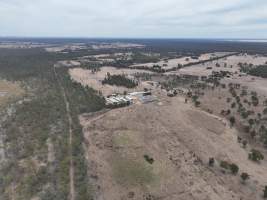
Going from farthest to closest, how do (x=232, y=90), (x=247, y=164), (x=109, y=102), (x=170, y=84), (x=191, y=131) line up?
1. (x=170, y=84)
2. (x=232, y=90)
3. (x=109, y=102)
4. (x=191, y=131)
5. (x=247, y=164)

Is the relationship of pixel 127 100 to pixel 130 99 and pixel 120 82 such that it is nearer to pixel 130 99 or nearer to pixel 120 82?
pixel 130 99

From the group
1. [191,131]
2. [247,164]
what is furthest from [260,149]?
[191,131]

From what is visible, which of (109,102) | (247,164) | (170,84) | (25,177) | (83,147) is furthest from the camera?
(170,84)

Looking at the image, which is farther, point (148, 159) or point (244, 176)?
point (148, 159)

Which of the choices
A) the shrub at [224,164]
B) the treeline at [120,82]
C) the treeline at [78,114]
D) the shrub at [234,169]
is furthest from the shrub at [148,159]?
the treeline at [120,82]

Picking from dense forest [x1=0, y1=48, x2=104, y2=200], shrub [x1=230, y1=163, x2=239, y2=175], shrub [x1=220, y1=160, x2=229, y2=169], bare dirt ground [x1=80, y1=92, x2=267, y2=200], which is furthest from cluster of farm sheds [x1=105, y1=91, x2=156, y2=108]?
shrub [x1=230, y1=163, x2=239, y2=175]

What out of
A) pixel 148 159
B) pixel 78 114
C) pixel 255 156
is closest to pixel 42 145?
pixel 78 114

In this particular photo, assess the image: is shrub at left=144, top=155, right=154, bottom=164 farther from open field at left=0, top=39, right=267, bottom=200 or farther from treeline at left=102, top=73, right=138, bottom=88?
treeline at left=102, top=73, right=138, bottom=88

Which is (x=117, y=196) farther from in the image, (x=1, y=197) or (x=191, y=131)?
(x=191, y=131)
